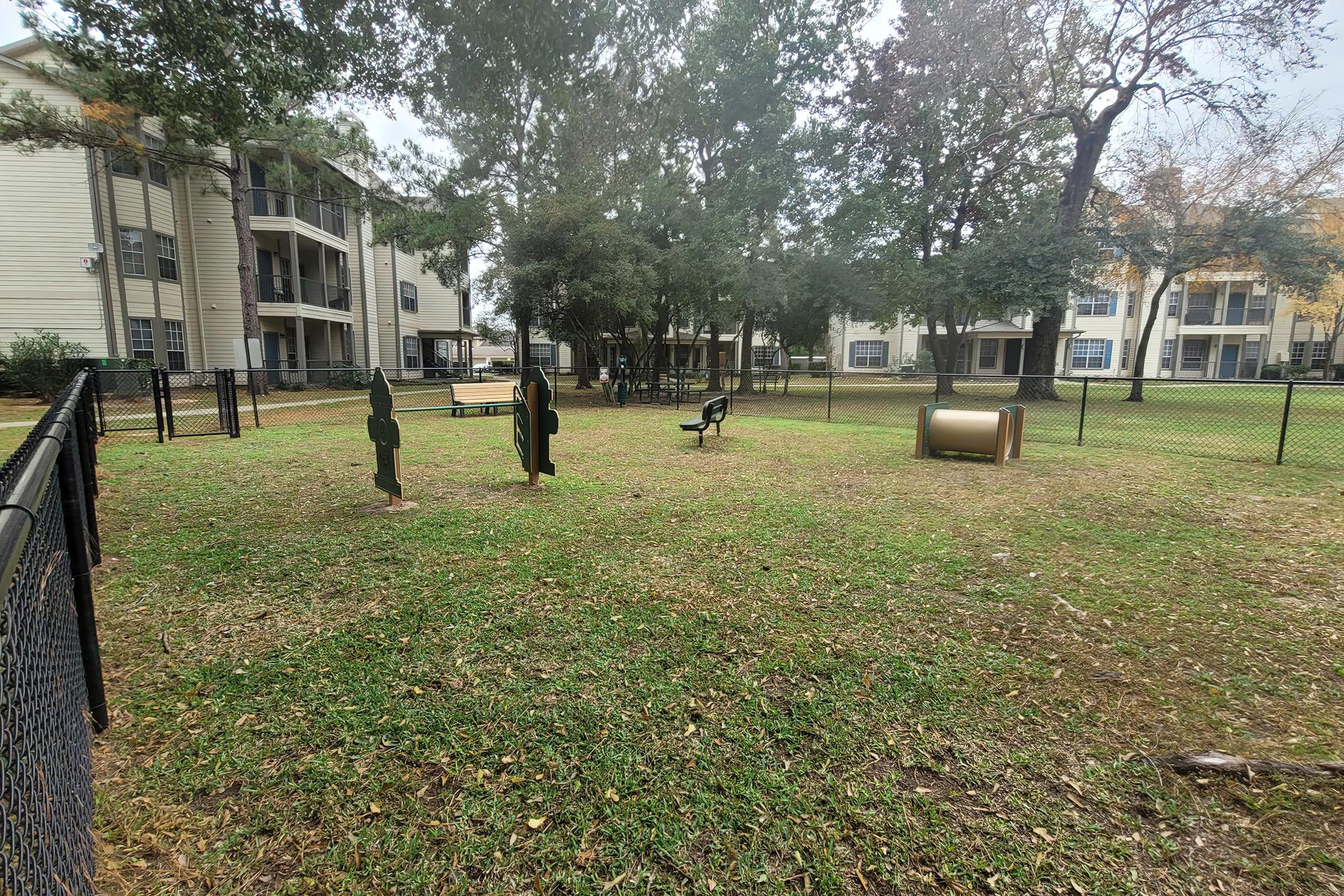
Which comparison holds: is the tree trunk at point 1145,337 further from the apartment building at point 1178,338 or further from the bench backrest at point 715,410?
the bench backrest at point 715,410

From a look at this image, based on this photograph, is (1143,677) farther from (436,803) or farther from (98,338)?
(98,338)

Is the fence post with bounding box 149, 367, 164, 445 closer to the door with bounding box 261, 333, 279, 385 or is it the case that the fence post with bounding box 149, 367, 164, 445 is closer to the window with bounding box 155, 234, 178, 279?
Answer: the window with bounding box 155, 234, 178, 279

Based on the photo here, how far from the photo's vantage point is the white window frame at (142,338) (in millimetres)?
20156

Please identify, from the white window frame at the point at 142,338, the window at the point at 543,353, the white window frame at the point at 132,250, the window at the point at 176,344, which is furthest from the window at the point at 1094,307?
the white window frame at the point at 142,338

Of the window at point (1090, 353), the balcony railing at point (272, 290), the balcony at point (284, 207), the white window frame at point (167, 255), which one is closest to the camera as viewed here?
the white window frame at point (167, 255)

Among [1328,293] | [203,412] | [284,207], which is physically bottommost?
[203,412]

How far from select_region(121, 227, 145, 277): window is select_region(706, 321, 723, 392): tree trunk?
1978 cm

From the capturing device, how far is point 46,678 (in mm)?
1624

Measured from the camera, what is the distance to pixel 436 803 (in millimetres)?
2141

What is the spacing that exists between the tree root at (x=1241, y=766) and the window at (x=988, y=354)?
4108 cm

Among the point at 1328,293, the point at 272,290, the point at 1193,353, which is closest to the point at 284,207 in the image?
the point at 272,290

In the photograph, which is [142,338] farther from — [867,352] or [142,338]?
[867,352]

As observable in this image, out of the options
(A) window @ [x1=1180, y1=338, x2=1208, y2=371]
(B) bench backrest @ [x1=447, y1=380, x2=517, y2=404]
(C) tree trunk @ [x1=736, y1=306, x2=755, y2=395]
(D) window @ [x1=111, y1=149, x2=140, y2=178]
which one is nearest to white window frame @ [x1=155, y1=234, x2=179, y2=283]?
(D) window @ [x1=111, y1=149, x2=140, y2=178]

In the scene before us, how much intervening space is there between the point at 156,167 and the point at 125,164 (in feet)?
8.25
